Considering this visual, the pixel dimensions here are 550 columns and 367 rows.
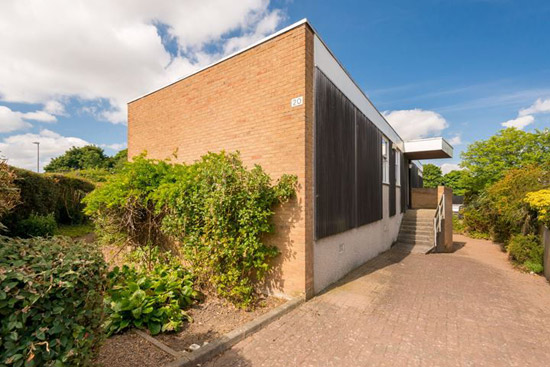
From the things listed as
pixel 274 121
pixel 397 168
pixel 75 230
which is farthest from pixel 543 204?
pixel 75 230

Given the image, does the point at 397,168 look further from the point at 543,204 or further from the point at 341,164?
the point at 341,164

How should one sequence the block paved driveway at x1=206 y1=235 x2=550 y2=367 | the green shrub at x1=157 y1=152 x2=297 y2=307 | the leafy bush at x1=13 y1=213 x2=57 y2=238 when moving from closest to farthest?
the block paved driveway at x1=206 y1=235 x2=550 y2=367
the green shrub at x1=157 y1=152 x2=297 y2=307
the leafy bush at x1=13 y1=213 x2=57 y2=238

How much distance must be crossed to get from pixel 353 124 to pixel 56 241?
7.09 meters

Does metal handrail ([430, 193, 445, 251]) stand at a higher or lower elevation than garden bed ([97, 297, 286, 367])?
higher

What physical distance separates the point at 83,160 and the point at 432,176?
211 ft

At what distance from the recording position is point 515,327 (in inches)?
169

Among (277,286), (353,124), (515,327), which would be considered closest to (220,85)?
(353,124)

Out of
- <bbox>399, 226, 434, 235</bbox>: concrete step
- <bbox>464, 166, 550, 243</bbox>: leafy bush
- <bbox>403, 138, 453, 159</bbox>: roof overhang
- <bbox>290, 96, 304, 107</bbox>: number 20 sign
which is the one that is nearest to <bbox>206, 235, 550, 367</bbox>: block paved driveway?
<bbox>464, 166, 550, 243</bbox>: leafy bush

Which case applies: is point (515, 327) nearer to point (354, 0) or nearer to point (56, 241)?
point (56, 241)

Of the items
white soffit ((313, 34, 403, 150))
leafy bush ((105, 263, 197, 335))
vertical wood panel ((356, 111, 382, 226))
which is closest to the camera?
leafy bush ((105, 263, 197, 335))

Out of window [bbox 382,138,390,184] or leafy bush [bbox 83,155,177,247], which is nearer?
leafy bush [bbox 83,155,177,247]

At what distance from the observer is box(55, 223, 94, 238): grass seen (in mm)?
11594

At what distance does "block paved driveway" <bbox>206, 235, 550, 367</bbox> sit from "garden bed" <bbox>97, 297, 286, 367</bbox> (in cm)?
48

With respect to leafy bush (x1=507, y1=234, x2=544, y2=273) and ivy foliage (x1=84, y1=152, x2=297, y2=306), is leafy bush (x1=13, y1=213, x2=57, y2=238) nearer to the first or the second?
ivy foliage (x1=84, y1=152, x2=297, y2=306)
